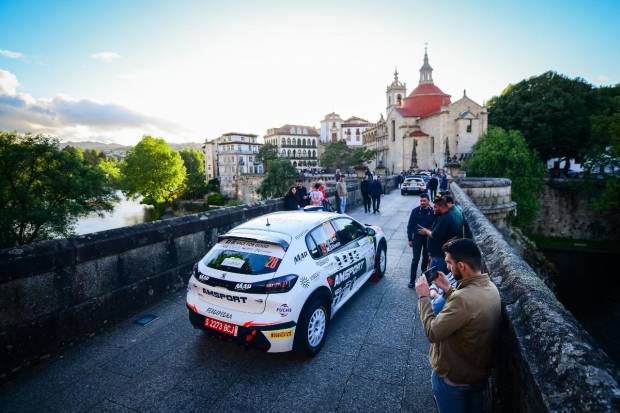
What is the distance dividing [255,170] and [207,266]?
290 ft

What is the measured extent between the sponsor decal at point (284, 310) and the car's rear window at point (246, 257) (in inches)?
16.4

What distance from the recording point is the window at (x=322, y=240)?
165 inches

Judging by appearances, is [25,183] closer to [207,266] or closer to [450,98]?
[207,266]

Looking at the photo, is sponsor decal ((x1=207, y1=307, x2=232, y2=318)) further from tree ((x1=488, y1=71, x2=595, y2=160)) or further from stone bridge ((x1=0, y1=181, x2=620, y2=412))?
tree ((x1=488, y1=71, x2=595, y2=160))

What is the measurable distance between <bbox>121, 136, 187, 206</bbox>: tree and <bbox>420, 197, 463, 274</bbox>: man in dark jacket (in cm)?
5146

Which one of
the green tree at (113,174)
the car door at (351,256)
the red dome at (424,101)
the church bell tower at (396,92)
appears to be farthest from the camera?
the church bell tower at (396,92)

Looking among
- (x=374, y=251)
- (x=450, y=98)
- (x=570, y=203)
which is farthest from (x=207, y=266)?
(x=450, y=98)

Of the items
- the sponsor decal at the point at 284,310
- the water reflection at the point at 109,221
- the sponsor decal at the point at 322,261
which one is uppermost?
the sponsor decal at the point at 322,261

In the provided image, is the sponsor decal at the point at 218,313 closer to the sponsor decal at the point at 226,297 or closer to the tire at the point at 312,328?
the sponsor decal at the point at 226,297

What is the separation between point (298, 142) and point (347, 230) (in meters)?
95.3

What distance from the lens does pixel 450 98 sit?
6172 cm

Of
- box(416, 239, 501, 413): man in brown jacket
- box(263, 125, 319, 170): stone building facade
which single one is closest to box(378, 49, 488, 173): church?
box(263, 125, 319, 170): stone building facade

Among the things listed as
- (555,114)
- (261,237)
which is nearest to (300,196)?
(261,237)

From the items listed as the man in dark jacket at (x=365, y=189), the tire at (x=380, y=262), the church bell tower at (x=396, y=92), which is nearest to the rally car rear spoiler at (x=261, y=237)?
the tire at (x=380, y=262)
